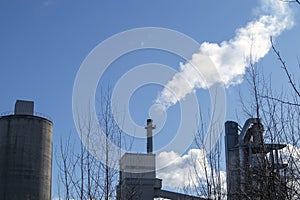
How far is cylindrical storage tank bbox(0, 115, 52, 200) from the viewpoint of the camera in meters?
31.4

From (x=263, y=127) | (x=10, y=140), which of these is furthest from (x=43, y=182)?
(x=263, y=127)

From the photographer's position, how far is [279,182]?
22.9 feet

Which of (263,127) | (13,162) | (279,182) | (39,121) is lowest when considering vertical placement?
(279,182)

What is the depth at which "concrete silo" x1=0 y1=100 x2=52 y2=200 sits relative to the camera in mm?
31422

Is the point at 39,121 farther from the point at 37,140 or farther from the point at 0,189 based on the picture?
the point at 0,189

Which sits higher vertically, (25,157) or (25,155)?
(25,155)

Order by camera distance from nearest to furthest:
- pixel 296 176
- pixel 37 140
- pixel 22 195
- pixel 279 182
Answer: pixel 279 182, pixel 296 176, pixel 22 195, pixel 37 140

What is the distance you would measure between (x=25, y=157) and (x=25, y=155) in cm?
14

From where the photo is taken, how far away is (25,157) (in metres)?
32.5

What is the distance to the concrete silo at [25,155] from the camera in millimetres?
31422

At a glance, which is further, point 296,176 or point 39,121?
point 39,121

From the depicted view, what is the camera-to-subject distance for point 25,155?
32562 mm

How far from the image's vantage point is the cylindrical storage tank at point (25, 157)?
103ft

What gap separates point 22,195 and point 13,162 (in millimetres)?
2297
